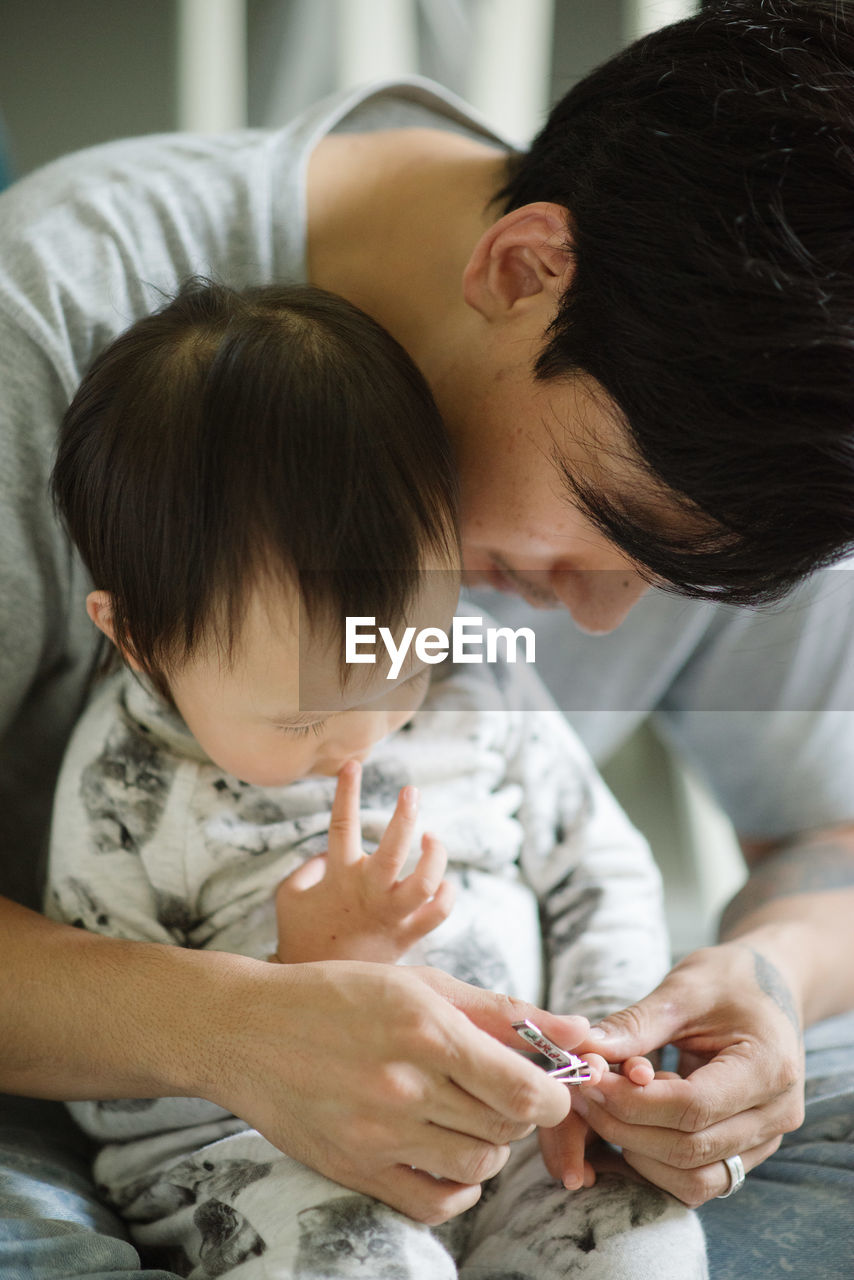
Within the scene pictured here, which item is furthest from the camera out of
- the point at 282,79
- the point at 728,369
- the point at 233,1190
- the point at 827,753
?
the point at 282,79

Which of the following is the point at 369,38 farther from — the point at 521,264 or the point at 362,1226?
the point at 362,1226

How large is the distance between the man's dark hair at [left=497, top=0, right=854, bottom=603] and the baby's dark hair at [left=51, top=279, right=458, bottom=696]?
0.12m

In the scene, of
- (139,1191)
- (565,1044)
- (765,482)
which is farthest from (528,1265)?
(765,482)

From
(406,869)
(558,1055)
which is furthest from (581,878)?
(558,1055)

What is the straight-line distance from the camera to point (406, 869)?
2.71ft

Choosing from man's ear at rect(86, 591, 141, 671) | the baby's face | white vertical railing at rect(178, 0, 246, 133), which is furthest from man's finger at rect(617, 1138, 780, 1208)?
white vertical railing at rect(178, 0, 246, 133)

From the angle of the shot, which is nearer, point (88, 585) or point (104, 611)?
point (104, 611)

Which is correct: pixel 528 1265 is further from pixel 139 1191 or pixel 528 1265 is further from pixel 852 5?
pixel 852 5

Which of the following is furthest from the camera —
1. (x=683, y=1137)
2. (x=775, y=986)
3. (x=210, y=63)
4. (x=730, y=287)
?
(x=210, y=63)

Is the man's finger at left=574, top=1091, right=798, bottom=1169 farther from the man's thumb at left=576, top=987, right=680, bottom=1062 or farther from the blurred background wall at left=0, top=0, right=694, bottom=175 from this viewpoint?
the blurred background wall at left=0, top=0, right=694, bottom=175

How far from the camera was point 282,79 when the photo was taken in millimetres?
1659

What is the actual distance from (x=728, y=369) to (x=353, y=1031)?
17.0 inches

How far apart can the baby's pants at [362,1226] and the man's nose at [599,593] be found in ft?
1.27

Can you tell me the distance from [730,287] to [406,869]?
1.56ft
